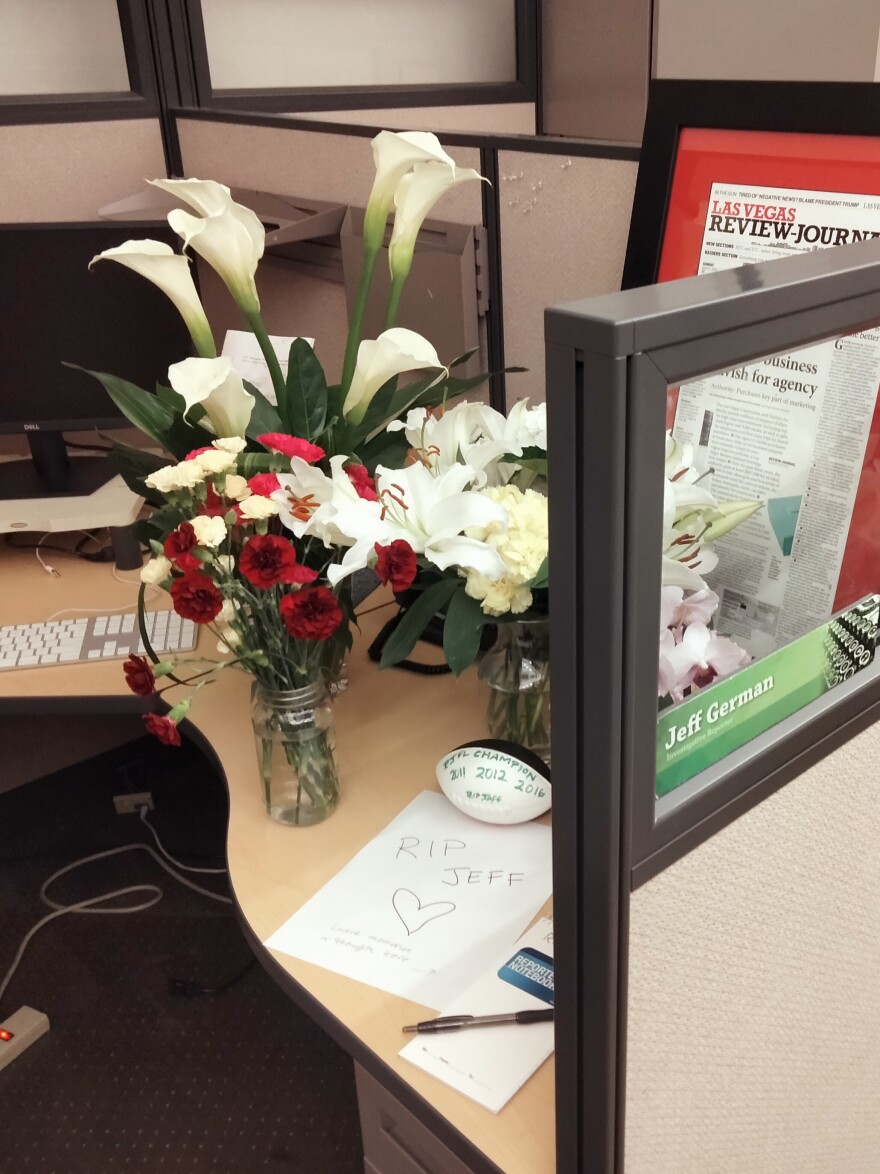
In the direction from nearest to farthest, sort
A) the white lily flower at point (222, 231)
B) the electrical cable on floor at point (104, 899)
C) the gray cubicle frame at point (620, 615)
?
the gray cubicle frame at point (620, 615) < the white lily flower at point (222, 231) < the electrical cable on floor at point (104, 899)

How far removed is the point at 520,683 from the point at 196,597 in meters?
0.31

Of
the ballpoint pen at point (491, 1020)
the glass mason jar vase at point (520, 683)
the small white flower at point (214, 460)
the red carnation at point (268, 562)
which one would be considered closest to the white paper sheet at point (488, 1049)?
the ballpoint pen at point (491, 1020)

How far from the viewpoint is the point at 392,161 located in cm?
93

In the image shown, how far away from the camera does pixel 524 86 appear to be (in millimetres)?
2250

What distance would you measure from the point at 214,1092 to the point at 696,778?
1280mm

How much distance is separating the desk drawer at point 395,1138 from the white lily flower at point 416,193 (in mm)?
751

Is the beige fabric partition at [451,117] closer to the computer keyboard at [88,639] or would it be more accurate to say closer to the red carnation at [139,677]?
the computer keyboard at [88,639]

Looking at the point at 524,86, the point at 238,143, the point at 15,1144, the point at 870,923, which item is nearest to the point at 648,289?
the point at 870,923

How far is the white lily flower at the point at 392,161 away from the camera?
2.97ft

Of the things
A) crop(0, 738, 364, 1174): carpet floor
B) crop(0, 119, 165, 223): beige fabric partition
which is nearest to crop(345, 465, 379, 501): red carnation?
crop(0, 738, 364, 1174): carpet floor

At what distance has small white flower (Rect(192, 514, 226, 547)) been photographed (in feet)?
2.63

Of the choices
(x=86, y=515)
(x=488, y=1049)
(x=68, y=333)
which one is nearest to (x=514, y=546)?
(x=488, y=1049)

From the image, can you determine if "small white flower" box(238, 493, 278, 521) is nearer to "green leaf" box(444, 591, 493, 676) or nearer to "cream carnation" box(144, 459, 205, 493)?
"cream carnation" box(144, 459, 205, 493)

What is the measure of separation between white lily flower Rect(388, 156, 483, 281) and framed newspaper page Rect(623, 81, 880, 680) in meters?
0.20
